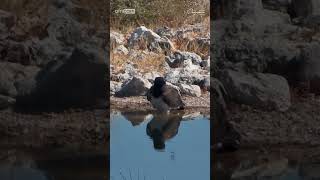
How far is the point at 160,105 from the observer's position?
4.73 meters

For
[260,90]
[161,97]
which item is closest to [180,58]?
[161,97]

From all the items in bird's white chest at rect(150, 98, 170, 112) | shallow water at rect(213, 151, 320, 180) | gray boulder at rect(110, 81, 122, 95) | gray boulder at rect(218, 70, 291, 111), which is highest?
gray boulder at rect(218, 70, 291, 111)

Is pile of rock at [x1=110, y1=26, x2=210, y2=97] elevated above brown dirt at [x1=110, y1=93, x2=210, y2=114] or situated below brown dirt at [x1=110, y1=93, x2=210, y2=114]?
above

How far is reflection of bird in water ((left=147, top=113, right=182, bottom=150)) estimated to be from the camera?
451 cm

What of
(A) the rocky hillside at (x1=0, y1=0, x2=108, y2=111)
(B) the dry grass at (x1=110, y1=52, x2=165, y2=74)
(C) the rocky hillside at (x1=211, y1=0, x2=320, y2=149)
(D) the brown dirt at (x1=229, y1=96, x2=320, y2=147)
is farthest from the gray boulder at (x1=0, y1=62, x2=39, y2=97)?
(B) the dry grass at (x1=110, y1=52, x2=165, y2=74)

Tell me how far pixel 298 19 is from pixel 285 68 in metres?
0.32

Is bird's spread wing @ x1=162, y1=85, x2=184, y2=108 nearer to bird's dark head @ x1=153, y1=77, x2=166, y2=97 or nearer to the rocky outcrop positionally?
bird's dark head @ x1=153, y1=77, x2=166, y2=97

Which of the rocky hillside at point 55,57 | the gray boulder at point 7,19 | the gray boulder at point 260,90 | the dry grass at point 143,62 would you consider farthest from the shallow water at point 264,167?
the dry grass at point 143,62

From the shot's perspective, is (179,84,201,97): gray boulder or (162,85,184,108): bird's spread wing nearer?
(162,85,184,108): bird's spread wing

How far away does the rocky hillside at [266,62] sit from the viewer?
3520 mm

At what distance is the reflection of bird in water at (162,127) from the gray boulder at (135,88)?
21.2 inches

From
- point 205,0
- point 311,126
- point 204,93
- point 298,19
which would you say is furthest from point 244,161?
point 205,0

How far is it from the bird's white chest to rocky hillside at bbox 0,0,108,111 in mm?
1259

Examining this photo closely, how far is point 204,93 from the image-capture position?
5.45 meters
